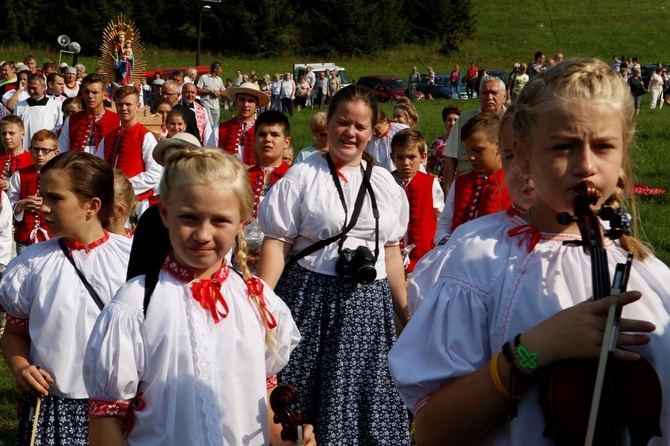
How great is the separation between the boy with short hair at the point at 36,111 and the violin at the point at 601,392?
13.3 meters

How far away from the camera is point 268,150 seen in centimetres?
766

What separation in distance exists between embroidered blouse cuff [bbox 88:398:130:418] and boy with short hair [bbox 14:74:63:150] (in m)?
11.9

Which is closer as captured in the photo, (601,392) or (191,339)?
(601,392)

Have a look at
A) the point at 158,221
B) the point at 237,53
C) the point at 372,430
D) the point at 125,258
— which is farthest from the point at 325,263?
the point at 237,53

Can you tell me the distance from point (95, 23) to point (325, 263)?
65.5m

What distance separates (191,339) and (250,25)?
66.4 m

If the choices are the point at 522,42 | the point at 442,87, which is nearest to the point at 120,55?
the point at 442,87

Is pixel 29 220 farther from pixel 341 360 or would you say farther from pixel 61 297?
pixel 61 297

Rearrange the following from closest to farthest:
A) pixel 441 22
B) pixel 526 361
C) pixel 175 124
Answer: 1. pixel 526 361
2. pixel 175 124
3. pixel 441 22

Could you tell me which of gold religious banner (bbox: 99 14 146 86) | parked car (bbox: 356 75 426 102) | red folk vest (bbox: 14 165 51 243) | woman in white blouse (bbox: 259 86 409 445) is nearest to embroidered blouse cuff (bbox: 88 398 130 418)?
woman in white blouse (bbox: 259 86 409 445)

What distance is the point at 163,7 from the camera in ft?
236

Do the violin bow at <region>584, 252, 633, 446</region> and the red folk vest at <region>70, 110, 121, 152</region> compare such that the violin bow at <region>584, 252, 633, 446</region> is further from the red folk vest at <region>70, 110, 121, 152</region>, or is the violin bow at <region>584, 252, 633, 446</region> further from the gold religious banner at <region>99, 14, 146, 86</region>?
the gold religious banner at <region>99, 14, 146, 86</region>

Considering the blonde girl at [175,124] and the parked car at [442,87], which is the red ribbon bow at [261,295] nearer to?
the blonde girl at [175,124]

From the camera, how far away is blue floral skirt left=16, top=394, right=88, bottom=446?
4.13 m
